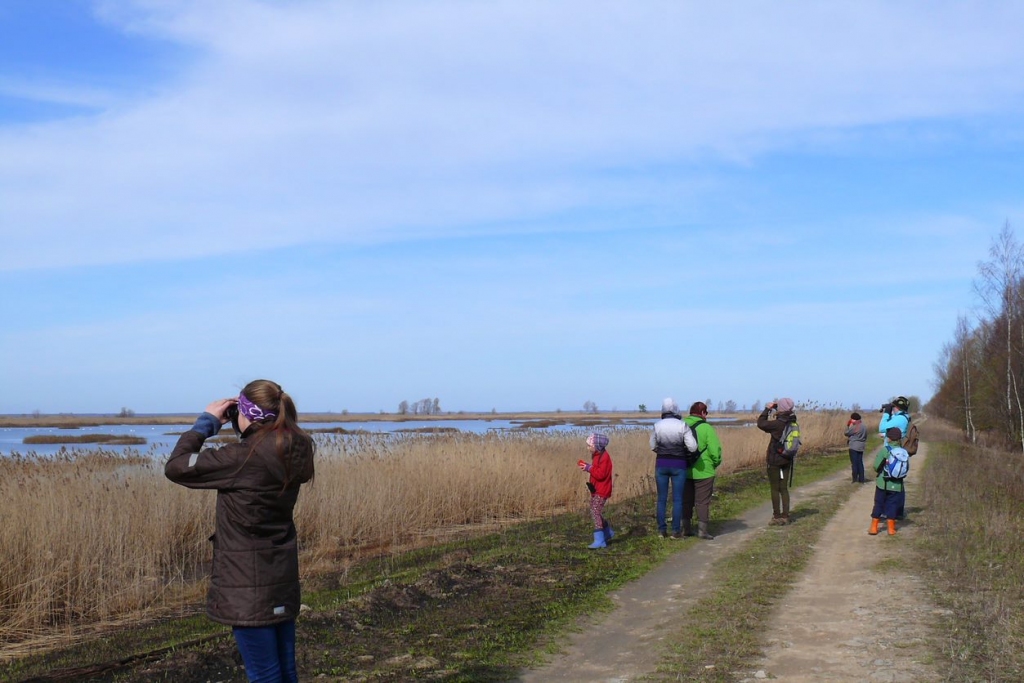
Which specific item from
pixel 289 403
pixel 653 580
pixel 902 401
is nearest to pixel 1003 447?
pixel 902 401

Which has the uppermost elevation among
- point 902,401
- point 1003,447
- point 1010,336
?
point 1010,336

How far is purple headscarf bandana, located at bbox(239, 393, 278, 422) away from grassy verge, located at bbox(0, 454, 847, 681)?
2675mm

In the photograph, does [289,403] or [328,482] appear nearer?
[289,403]

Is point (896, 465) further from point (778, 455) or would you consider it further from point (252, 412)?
point (252, 412)

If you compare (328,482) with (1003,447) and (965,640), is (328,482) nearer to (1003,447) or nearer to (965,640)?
(965,640)

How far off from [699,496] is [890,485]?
100 inches

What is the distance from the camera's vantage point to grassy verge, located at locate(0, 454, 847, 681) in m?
6.30

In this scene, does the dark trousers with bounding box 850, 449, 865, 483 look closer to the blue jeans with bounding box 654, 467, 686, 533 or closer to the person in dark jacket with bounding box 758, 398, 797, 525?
the person in dark jacket with bounding box 758, 398, 797, 525

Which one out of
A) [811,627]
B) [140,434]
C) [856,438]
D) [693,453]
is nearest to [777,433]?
[693,453]

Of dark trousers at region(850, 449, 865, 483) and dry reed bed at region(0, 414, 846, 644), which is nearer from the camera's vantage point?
dry reed bed at region(0, 414, 846, 644)

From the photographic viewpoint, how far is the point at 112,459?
13.7m

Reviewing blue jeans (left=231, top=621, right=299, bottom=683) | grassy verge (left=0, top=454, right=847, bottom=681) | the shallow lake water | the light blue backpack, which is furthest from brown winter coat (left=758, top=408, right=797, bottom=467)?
blue jeans (left=231, top=621, right=299, bottom=683)

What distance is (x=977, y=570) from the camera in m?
9.04

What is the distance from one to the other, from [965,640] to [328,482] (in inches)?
422
